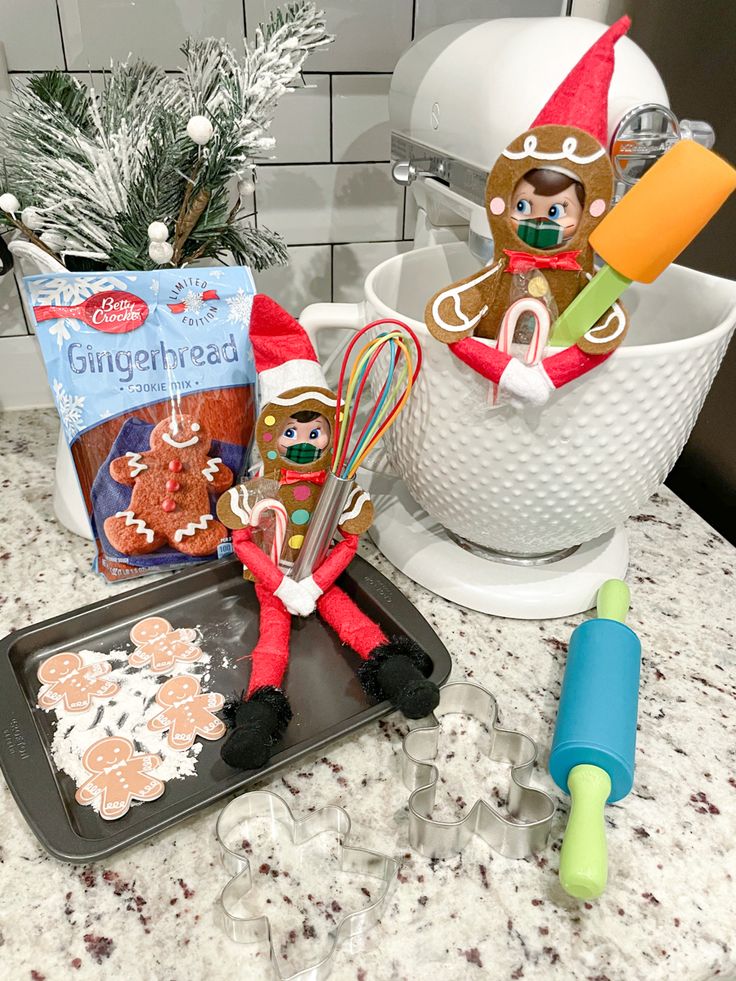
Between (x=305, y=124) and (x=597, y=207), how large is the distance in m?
0.44

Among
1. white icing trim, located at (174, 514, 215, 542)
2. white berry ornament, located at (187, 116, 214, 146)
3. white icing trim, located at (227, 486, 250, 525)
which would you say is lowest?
white icing trim, located at (174, 514, 215, 542)

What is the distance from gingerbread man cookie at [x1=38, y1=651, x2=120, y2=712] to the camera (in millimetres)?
457

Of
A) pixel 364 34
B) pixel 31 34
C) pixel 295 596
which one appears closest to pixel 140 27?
pixel 31 34

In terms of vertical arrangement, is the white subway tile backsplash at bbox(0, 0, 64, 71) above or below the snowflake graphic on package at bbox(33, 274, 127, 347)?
above

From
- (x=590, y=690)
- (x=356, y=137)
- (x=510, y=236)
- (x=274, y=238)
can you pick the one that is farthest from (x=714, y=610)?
(x=356, y=137)

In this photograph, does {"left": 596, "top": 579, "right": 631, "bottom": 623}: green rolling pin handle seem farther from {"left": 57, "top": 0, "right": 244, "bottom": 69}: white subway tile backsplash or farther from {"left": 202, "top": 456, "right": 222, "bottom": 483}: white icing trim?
{"left": 57, "top": 0, "right": 244, "bottom": 69}: white subway tile backsplash

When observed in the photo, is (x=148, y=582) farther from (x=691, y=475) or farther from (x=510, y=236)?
(x=691, y=475)

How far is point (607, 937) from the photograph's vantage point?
359mm

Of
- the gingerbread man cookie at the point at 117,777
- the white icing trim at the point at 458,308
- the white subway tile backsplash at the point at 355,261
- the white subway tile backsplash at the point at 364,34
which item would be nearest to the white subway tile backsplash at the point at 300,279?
the white subway tile backsplash at the point at 355,261

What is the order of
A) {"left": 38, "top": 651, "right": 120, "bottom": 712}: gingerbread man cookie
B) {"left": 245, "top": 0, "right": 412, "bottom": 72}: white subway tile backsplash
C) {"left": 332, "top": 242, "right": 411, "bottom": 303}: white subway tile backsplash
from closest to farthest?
{"left": 38, "top": 651, "right": 120, "bottom": 712}: gingerbread man cookie → {"left": 245, "top": 0, "right": 412, "bottom": 72}: white subway tile backsplash → {"left": 332, "top": 242, "right": 411, "bottom": 303}: white subway tile backsplash

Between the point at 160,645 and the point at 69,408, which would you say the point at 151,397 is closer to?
the point at 69,408

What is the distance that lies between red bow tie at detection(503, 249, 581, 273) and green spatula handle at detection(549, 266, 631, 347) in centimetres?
2

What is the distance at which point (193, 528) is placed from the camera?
22.1 inches

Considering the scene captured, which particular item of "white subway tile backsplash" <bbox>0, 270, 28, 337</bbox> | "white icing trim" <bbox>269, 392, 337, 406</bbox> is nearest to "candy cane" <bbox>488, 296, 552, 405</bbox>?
"white icing trim" <bbox>269, 392, 337, 406</bbox>
